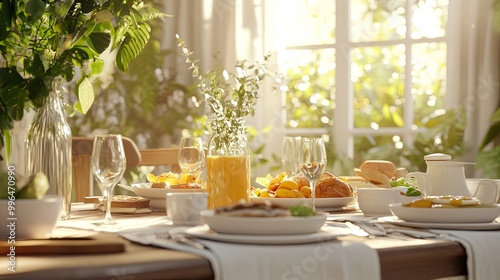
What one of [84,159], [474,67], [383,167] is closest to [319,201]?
[383,167]

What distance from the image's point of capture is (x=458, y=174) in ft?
6.14

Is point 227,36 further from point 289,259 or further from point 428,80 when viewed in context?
point 289,259

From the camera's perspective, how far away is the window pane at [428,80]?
4.75 meters

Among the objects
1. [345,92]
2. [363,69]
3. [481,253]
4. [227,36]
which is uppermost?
[227,36]

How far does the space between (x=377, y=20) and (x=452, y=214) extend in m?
3.48

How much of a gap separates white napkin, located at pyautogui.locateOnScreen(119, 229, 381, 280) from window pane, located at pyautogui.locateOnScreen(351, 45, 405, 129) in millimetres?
3792

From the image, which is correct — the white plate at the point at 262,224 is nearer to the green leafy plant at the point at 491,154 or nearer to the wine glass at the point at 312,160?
the wine glass at the point at 312,160

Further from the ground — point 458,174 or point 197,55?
point 197,55

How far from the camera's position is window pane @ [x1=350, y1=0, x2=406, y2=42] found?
190 inches

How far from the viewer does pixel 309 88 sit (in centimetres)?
516

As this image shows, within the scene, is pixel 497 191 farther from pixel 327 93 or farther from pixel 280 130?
pixel 327 93

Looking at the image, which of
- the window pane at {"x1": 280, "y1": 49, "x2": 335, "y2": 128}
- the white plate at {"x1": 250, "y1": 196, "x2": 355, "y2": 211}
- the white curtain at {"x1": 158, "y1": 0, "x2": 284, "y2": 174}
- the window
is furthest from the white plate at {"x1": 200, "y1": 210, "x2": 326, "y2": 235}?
the window pane at {"x1": 280, "y1": 49, "x2": 335, "y2": 128}

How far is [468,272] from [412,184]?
728 millimetres

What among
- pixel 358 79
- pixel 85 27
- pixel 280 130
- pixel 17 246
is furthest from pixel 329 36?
pixel 17 246
